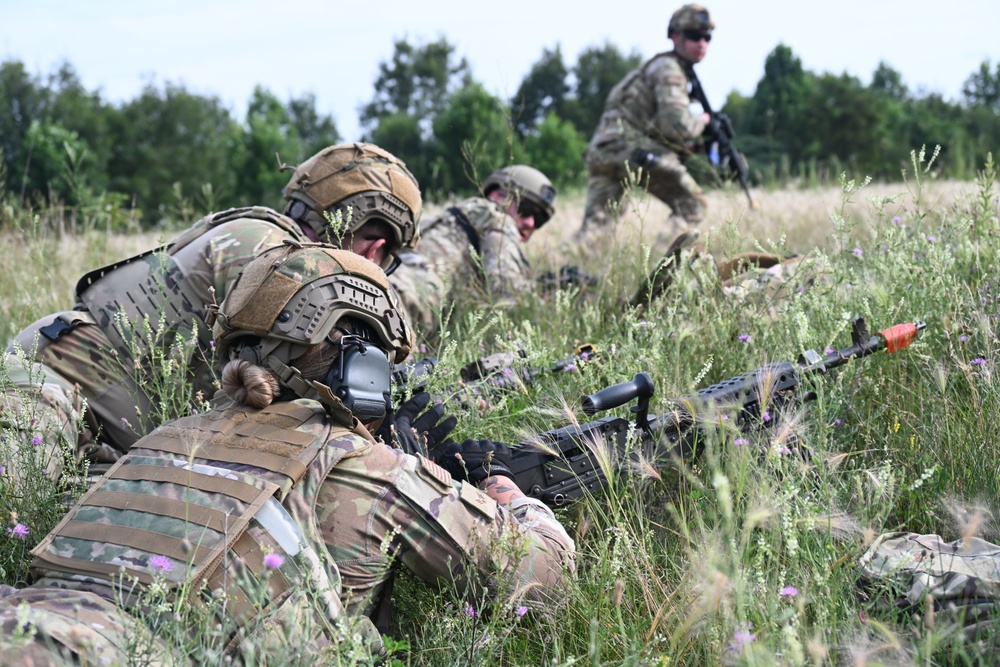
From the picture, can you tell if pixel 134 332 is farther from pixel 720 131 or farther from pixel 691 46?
pixel 720 131

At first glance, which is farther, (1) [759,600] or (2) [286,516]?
(2) [286,516]

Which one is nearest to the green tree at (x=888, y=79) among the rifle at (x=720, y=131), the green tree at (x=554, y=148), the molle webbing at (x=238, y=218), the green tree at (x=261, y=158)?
the green tree at (x=554, y=148)

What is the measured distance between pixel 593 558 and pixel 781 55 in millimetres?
37056

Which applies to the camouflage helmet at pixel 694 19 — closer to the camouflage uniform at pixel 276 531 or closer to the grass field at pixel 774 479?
the grass field at pixel 774 479

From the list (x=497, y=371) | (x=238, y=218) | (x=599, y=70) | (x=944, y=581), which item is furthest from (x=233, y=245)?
(x=599, y=70)

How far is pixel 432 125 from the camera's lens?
131 ft

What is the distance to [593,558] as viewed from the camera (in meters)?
2.70

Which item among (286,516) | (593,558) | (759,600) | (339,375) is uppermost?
(339,375)

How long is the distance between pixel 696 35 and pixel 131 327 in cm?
631

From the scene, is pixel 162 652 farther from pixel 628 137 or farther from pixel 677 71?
pixel 677 71

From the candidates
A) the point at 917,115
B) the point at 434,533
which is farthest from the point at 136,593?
the point at 917,115

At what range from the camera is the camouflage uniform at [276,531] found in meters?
2.04

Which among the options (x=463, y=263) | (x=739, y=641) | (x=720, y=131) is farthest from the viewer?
(x=720, y=131)

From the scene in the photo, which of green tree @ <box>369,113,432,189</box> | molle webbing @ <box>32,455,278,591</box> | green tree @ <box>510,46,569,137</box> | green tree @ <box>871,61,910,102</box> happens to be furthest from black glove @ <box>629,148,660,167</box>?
green tree @ <box>871,61,910,102</box>
